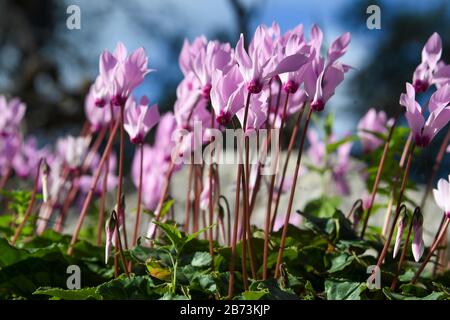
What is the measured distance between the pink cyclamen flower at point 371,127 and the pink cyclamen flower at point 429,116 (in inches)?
31.6

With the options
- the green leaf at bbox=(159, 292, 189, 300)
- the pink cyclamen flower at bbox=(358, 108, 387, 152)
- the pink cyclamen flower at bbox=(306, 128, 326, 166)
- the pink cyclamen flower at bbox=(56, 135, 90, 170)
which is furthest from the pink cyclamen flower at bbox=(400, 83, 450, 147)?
the pink cyclamen flower at bbox=(306, 128, 326, 166)

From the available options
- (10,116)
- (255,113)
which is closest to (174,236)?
(255,113)

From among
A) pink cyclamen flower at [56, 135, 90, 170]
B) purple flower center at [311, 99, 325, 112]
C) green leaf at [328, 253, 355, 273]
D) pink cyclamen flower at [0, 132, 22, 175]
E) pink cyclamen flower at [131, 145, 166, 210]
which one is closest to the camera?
purple flower center at [311, 99, 325, 112]

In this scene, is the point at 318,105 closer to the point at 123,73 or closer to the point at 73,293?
the point at 123,73

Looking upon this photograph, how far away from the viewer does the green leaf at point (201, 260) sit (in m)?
1.30

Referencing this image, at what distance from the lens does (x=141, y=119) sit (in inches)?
55.6

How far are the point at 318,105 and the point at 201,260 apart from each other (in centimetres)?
35

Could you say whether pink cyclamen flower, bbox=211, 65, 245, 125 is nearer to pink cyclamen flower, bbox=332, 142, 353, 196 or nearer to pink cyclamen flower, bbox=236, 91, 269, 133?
pink cyclamen flower, bbox=236, 91, 269, 133

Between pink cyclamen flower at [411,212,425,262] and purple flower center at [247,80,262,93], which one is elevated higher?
purple flower center at [247,80,262,93]

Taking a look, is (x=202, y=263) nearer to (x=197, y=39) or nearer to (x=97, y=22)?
(x=197, y=39)

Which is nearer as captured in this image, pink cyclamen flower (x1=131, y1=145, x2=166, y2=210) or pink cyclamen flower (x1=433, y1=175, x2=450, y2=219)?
pink cyclamen flower (x1=433, y1=175, x2=450, y2=219)

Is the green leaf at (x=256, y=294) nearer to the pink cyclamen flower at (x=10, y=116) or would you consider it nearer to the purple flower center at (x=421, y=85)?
the purple flower center at (x=421, y=85)

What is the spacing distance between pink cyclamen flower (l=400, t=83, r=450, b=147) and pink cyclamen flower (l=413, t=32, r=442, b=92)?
232mm

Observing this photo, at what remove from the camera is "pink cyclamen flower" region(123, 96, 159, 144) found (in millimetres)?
1416
